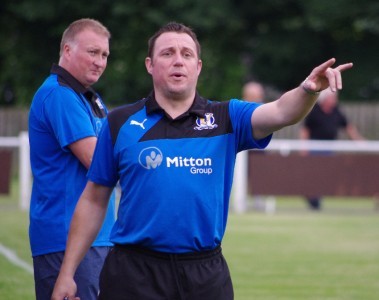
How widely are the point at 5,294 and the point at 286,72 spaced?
3116 cm

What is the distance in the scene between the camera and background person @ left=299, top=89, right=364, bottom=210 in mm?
21125

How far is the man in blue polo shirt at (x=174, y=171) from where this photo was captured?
5.52 meters

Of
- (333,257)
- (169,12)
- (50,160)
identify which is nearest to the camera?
(50,160)

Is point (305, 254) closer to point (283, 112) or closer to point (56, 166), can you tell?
point (56, 166)

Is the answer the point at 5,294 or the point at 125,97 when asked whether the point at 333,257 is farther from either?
the point at 125,97

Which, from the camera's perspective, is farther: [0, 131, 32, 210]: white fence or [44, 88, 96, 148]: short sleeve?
[0, 131, 32, 210]: white fence

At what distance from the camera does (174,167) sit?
5500 mm

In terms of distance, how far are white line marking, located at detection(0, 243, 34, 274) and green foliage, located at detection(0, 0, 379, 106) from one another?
24.9 m

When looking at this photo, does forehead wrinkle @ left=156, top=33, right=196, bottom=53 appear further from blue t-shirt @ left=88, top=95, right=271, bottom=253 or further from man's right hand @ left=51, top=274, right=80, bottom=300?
man's right hand @ left=51, top=274, right=80, bottom=300

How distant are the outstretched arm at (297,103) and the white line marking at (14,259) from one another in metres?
7.27

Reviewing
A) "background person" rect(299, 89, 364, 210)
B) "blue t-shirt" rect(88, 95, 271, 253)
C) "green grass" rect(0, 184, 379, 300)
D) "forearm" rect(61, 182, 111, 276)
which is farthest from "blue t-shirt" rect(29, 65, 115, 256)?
"background person" rect(299, 89, 364, 210)

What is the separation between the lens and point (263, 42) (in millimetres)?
40531

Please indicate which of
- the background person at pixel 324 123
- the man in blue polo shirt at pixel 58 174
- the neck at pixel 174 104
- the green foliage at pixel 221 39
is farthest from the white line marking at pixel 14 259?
the green foliage at pixel 221 39

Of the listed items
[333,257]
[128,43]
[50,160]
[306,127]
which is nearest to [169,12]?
[128,43]
